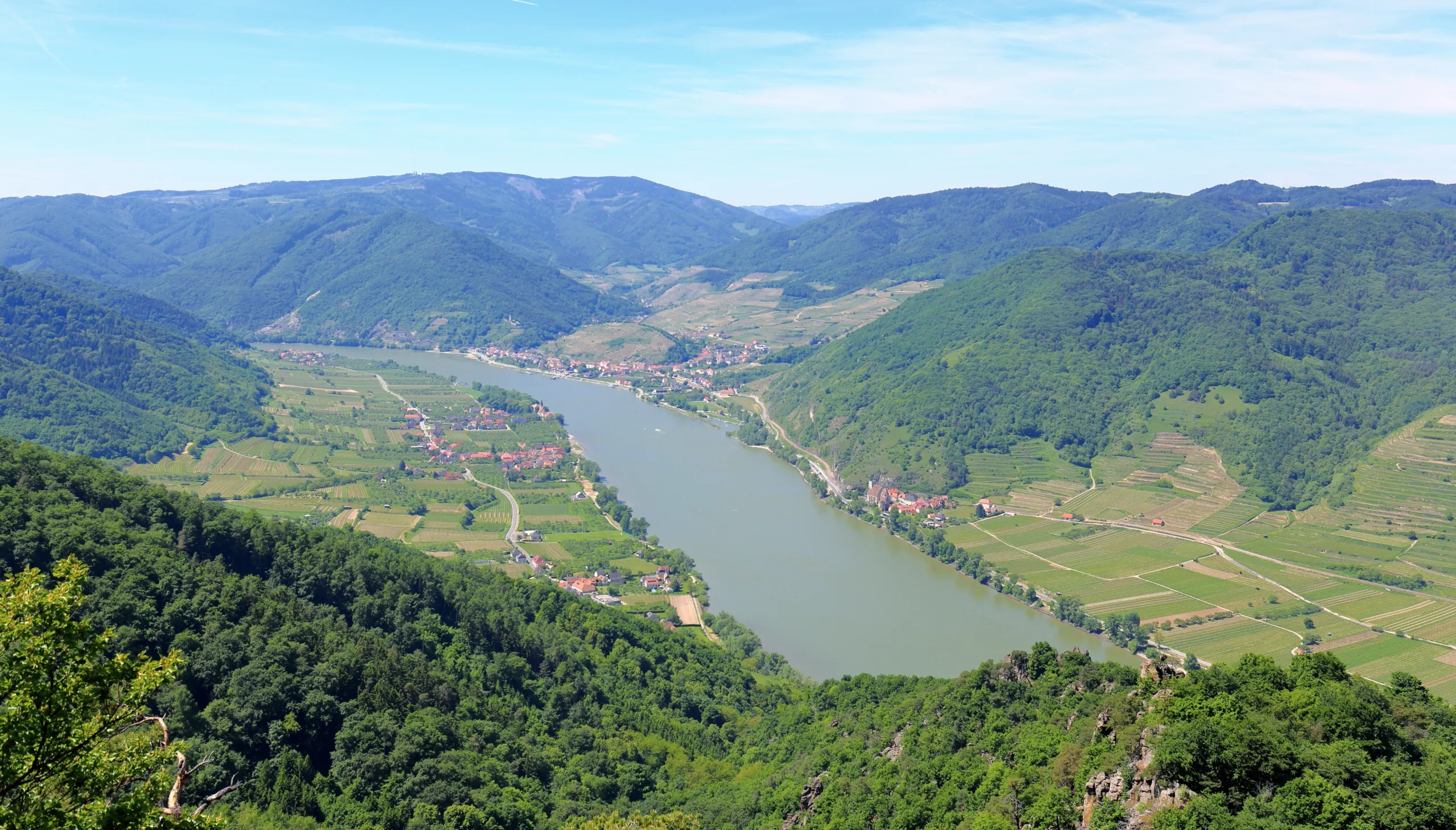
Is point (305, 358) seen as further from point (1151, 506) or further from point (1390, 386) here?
point (1390, 386)

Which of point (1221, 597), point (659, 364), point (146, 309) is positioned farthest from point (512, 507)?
point (146, 309)

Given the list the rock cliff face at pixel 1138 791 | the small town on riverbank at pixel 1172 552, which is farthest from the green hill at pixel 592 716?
the small town on riverbank at pixel 1172 552

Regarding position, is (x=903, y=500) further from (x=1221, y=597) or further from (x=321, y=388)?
(x=321, y=388)

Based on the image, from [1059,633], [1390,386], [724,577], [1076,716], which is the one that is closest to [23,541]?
[1076,716]

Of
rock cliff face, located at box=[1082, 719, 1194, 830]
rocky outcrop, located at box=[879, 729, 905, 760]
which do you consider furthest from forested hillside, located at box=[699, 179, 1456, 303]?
rock cliff face, located at box=[1082, 719, 1194, 830]

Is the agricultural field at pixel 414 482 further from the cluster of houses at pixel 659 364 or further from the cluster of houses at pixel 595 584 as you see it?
the cluster of houses at pixel 659 364

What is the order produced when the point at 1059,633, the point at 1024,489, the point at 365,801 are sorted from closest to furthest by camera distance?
the point at 365,801
the point at 1059,633
the point at 1024,489
